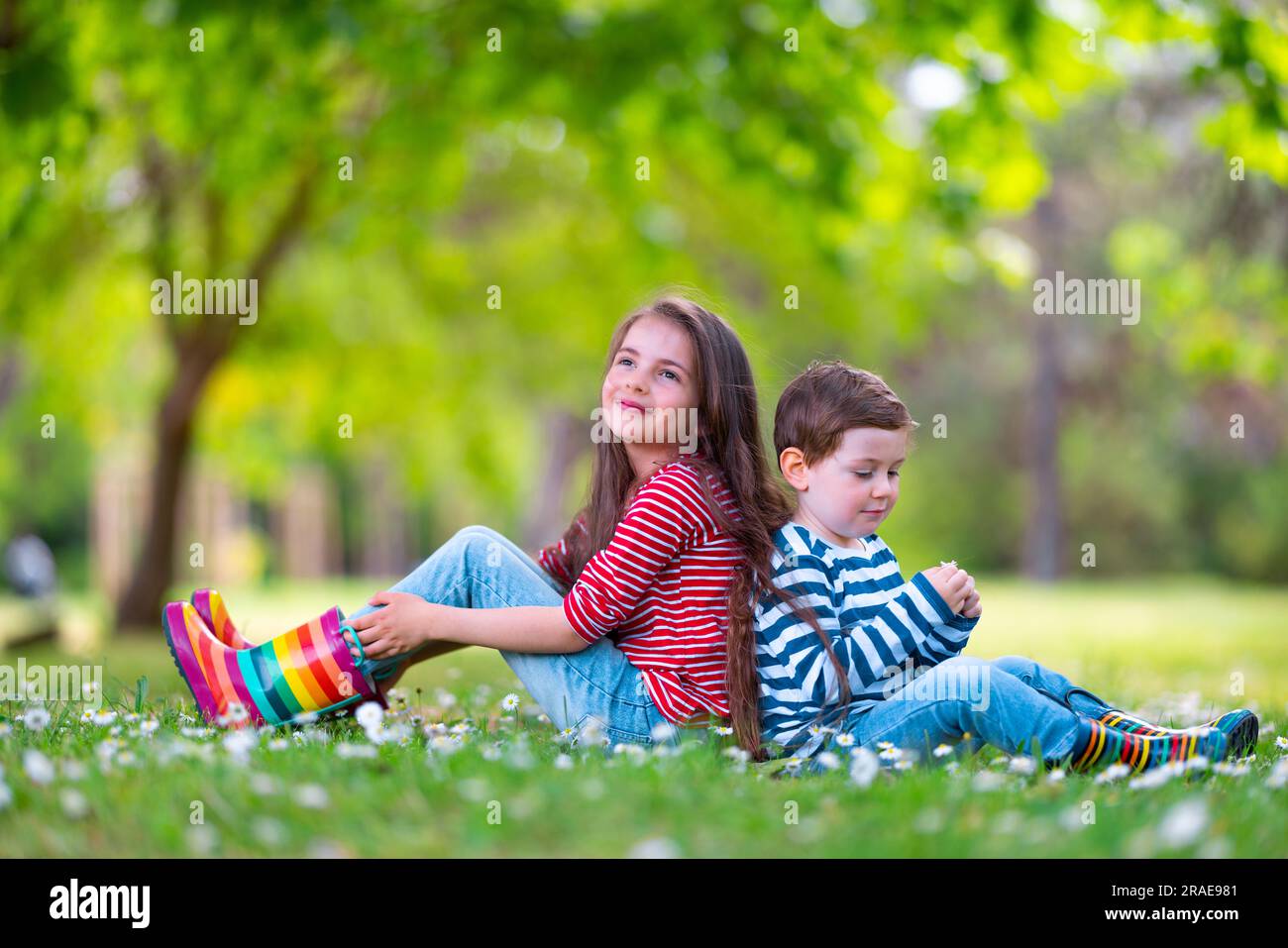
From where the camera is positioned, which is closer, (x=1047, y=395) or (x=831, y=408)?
(x=831, y=408)

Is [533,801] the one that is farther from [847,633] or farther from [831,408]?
[831,408]

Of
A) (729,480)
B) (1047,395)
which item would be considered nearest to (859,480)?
(729,480)

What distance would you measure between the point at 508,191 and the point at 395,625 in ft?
32.2

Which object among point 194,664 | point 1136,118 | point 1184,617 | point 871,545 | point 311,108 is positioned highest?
point 1136,118

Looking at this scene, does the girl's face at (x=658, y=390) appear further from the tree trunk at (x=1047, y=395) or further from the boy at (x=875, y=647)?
the tree trunk at (x=1047, y=395)

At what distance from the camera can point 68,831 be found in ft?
7.71

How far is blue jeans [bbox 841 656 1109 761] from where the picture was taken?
128 inches

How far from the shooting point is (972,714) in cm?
328

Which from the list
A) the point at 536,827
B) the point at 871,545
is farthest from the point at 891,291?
the point at 536,827

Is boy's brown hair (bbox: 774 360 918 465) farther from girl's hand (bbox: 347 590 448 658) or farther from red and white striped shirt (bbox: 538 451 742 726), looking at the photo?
girl's hand (bbox: 347 590 448 658)

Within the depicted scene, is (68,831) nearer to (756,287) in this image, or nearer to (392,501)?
(756,287)

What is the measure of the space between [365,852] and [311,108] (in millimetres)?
7098

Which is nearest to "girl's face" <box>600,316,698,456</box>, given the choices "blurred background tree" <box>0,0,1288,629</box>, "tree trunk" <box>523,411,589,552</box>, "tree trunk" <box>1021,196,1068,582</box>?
"blurred background tree" <box>0,0,1288,629</box>

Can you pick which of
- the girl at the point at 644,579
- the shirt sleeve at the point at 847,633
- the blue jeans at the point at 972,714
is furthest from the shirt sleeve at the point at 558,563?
the blue jeans at the point at 972,714
